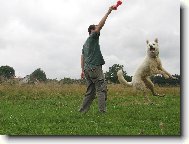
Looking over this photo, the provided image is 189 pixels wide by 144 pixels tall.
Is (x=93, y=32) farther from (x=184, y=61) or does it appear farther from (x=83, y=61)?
(x=184, y=61)

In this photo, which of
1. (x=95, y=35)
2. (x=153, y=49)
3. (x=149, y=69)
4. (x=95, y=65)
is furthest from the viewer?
(x=149, y=69)

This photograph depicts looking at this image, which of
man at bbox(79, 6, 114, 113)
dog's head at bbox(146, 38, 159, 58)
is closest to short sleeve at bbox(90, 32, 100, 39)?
man at bbox(79, 6, 114, 113)

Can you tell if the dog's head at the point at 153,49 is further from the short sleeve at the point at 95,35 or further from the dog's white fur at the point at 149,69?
the short sleeve at the point at 95,35

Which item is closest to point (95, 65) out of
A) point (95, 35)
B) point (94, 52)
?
point (94, 52)

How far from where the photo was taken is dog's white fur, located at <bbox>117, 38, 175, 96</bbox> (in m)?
10.6

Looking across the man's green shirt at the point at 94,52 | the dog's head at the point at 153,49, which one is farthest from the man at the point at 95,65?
the dog's head at the point at 153,49

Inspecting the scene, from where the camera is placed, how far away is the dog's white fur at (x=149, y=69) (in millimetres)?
10602

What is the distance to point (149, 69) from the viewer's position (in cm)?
1098

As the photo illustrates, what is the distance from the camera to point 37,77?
22906 millimetres

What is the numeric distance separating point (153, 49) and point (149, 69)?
1.86 feet

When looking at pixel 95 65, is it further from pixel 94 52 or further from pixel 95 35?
pixel 95 35

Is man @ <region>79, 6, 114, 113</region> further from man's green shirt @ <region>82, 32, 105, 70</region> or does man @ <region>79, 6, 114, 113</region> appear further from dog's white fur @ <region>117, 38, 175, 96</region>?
dog's white fur @ <region>117, 38, 175, 96</region>

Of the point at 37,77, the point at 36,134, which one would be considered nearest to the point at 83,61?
the point at 36,134

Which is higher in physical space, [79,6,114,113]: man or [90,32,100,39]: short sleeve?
[90,32,100,39]: short sleeve
